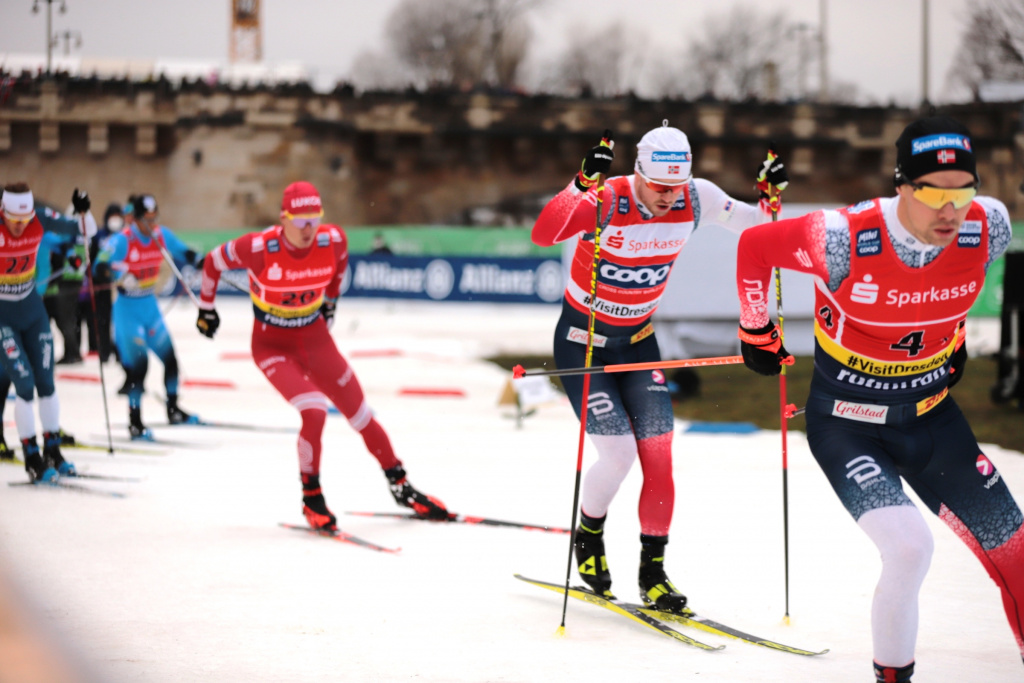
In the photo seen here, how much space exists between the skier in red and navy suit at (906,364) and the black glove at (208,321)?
16.8 feet

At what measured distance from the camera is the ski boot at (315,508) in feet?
24.1

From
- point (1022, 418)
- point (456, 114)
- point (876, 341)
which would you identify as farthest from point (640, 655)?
point (456, 114)

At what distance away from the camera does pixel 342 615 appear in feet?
17.8

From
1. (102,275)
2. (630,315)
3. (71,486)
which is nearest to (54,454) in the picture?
(71,486)

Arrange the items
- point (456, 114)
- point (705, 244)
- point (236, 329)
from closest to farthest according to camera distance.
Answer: point (705, 244)
point (236, 329)
point (456, 114)

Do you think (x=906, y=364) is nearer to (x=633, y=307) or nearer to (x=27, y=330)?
(x=633, y=307)

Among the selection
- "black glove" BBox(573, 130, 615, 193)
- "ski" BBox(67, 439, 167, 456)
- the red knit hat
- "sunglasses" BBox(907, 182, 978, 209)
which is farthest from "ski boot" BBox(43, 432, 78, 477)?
"sunglasses" BBox(907, 182, 978, 209)

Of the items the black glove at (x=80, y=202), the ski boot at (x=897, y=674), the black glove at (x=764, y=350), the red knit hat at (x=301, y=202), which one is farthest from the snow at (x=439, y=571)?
the black glove at (x=80, y=202)

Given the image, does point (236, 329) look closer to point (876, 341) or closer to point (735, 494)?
point (735, 494)

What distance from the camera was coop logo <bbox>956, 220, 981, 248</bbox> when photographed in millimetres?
3896

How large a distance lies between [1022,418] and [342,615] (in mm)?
9998

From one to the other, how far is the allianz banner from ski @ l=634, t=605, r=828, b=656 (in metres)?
22.9

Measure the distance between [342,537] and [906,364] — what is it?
4.24m

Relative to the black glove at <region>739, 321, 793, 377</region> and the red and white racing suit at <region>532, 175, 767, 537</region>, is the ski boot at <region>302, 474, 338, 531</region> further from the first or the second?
the black glove at <region>739, 321, 793, 377</region>
